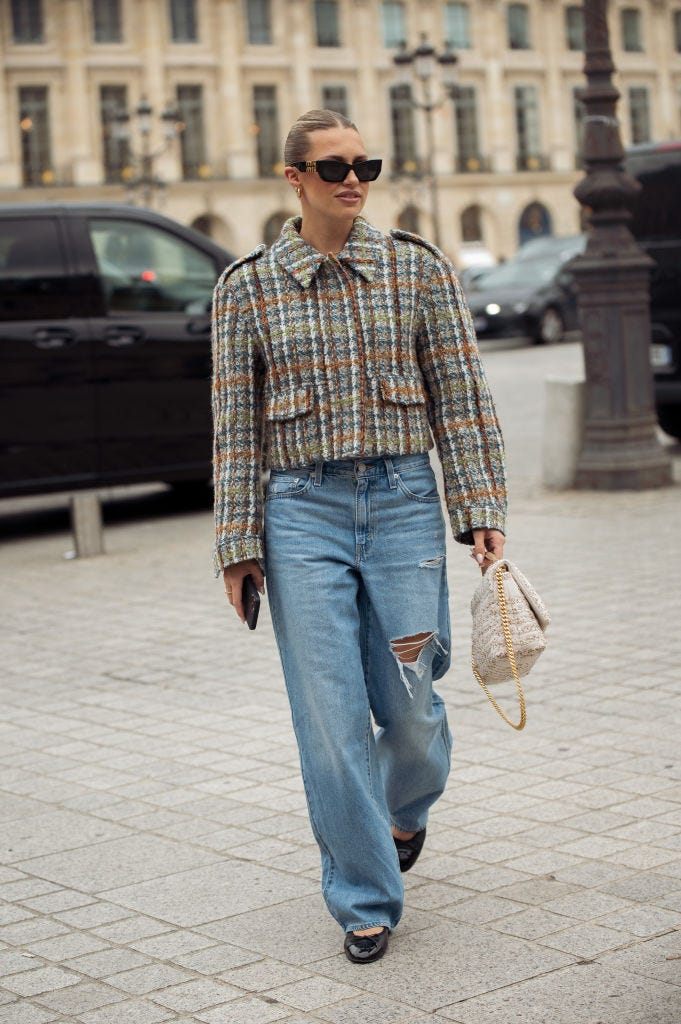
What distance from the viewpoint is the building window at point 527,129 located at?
6706 cm

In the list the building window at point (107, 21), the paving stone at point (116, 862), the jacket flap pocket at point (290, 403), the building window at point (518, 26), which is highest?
the building window at point (518, 26)

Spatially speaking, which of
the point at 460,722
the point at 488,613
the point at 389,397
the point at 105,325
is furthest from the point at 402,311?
the point at 105,325

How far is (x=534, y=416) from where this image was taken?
16094mm

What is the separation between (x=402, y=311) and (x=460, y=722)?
2.26 m

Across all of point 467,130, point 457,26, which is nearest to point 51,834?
point 467,130

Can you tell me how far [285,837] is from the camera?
4645mm

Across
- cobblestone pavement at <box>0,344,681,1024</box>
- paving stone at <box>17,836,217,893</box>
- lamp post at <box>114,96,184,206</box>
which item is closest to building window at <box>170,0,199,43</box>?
lamp post at <box>114,96,184,206</box>

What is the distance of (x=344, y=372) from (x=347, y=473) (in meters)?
0.21

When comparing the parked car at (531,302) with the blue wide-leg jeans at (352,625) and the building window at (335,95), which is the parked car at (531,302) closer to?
the blue wide-leg jeans at (352,625)

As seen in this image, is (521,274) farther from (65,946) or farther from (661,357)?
(65,946)

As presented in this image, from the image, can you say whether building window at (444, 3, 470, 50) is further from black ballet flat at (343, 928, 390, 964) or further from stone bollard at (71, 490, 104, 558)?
black ballet flat at (343, 928, 390, 964)

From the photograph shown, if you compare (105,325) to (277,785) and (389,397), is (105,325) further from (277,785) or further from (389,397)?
(389,397)

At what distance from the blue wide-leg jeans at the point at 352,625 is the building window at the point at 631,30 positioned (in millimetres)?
69908

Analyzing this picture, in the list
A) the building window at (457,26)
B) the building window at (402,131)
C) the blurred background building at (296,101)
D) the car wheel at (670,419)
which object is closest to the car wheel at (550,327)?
the car wheel at (670,419)
